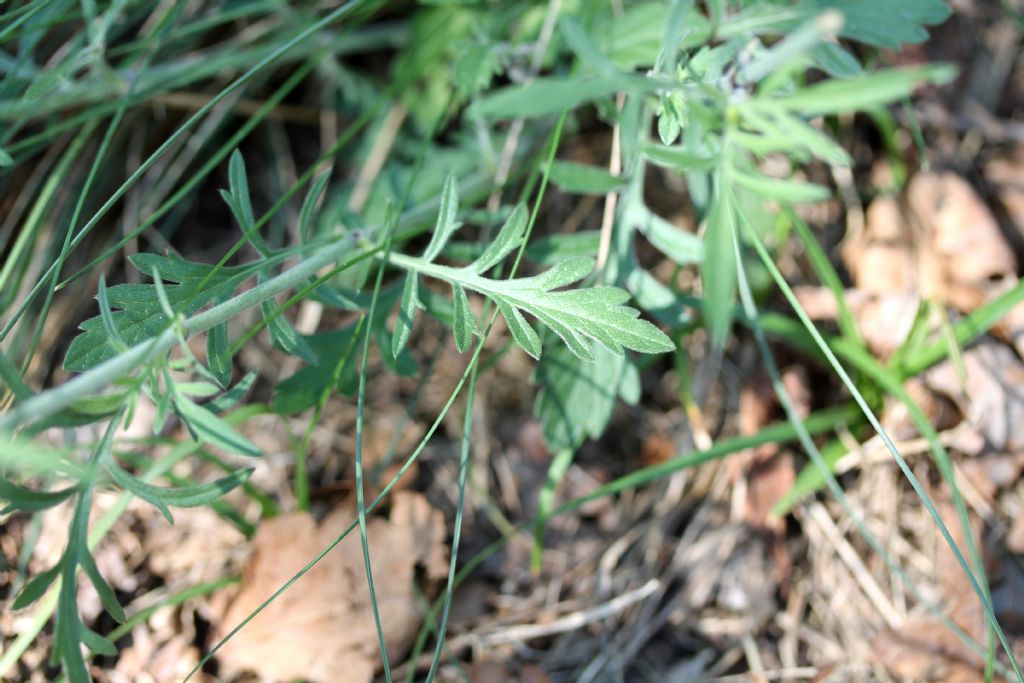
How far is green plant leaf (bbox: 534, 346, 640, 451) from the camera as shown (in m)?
1.98

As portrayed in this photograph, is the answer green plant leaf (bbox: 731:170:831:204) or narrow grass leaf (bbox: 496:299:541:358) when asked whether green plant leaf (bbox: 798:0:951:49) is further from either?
narrow grass leaf (bbox: 496:299:541:358)

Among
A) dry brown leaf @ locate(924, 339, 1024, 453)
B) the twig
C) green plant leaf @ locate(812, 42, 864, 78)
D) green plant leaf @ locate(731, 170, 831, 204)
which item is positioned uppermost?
green plant leaf @ locate(812, 42, 864, 78)

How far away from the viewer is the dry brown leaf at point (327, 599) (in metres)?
1.96

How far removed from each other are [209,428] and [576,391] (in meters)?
0.90

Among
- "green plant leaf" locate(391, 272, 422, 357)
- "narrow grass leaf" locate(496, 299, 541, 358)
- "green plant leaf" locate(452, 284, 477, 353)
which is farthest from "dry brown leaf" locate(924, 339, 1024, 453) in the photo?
"green plant leaf" locate(391, 272, 422, 357)

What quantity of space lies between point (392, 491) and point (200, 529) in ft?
1.79

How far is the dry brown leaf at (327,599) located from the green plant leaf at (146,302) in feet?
2.45

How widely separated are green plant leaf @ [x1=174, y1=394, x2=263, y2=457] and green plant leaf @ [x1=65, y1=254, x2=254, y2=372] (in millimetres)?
158

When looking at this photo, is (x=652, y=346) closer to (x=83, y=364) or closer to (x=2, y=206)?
(x=83, y=364)

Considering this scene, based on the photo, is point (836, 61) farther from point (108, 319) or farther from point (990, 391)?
point (108, 319)

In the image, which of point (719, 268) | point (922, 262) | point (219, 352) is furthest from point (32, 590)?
point (922, 262)

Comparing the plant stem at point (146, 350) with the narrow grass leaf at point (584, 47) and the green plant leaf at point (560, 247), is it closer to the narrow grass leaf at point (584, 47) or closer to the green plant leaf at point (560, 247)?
the green plant leaf at point (560, 247)

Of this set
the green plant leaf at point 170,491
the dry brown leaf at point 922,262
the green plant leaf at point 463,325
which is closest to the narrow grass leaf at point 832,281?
the dry brown leaf at point 922,262

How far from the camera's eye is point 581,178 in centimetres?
189
